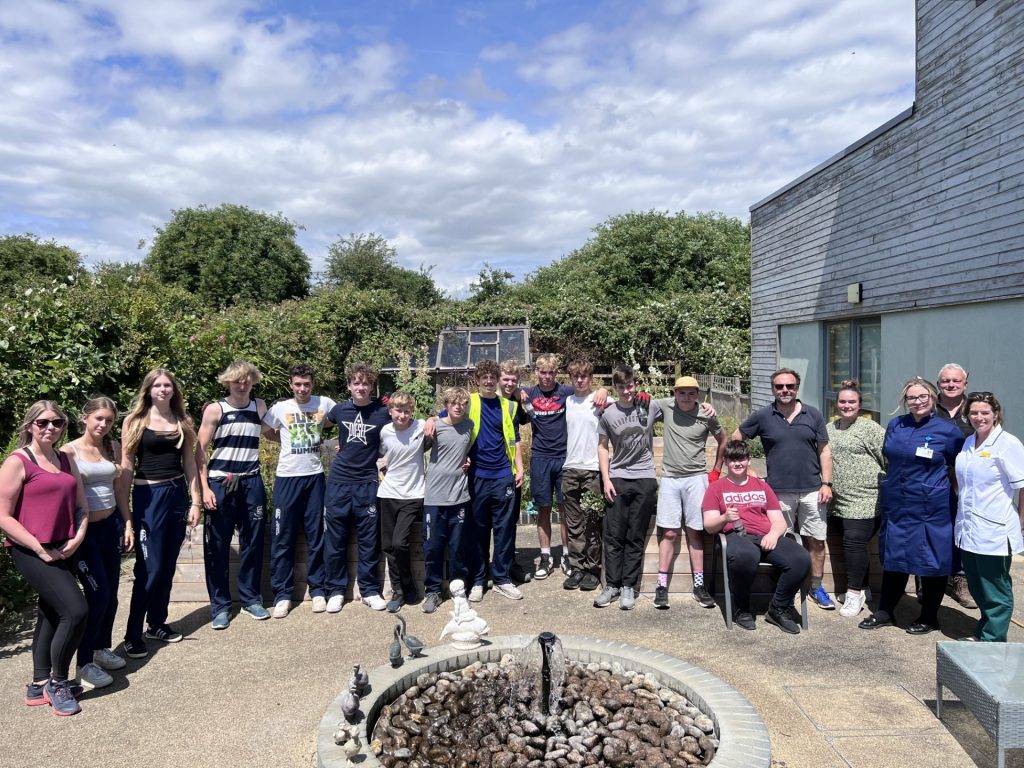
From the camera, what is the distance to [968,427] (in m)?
4.62

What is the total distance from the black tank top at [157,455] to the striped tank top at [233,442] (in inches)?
12.2

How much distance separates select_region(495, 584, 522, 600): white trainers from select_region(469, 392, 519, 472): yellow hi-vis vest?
0.88m

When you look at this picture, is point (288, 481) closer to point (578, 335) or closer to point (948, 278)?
point (948, 278)

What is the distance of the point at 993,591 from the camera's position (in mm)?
4051

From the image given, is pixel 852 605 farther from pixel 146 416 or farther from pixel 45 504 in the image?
pixel 45 504

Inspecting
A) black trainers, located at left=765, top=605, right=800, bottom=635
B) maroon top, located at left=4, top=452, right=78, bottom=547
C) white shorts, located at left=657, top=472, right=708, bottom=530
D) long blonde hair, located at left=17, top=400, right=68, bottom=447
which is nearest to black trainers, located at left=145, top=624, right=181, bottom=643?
maroon top, located at left=4, top=452, right=78, bottom=547

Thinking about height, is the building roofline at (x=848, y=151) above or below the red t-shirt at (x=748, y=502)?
above

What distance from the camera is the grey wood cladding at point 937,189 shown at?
676 cm

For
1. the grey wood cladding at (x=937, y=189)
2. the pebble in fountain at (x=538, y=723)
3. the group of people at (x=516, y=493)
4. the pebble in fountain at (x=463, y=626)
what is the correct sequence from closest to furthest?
1. the pebble in fountain at (x=538, y=723)
2. the pebble in fountain at (x=463, y=626)
3. the group of people at (x=516, y=493)
4. the grey wood cladding at (x=937, y=189)

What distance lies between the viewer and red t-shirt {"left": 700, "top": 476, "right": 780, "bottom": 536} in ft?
15.5

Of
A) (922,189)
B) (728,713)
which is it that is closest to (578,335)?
(922,189)

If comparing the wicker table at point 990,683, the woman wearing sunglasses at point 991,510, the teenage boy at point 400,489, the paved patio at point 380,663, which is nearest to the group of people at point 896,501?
the woman wearing sunglasses at point 991,510

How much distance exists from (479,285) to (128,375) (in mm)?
22067

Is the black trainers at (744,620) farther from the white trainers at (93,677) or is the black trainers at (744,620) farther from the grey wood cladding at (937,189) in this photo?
the grey wood cladding at (937,189)
